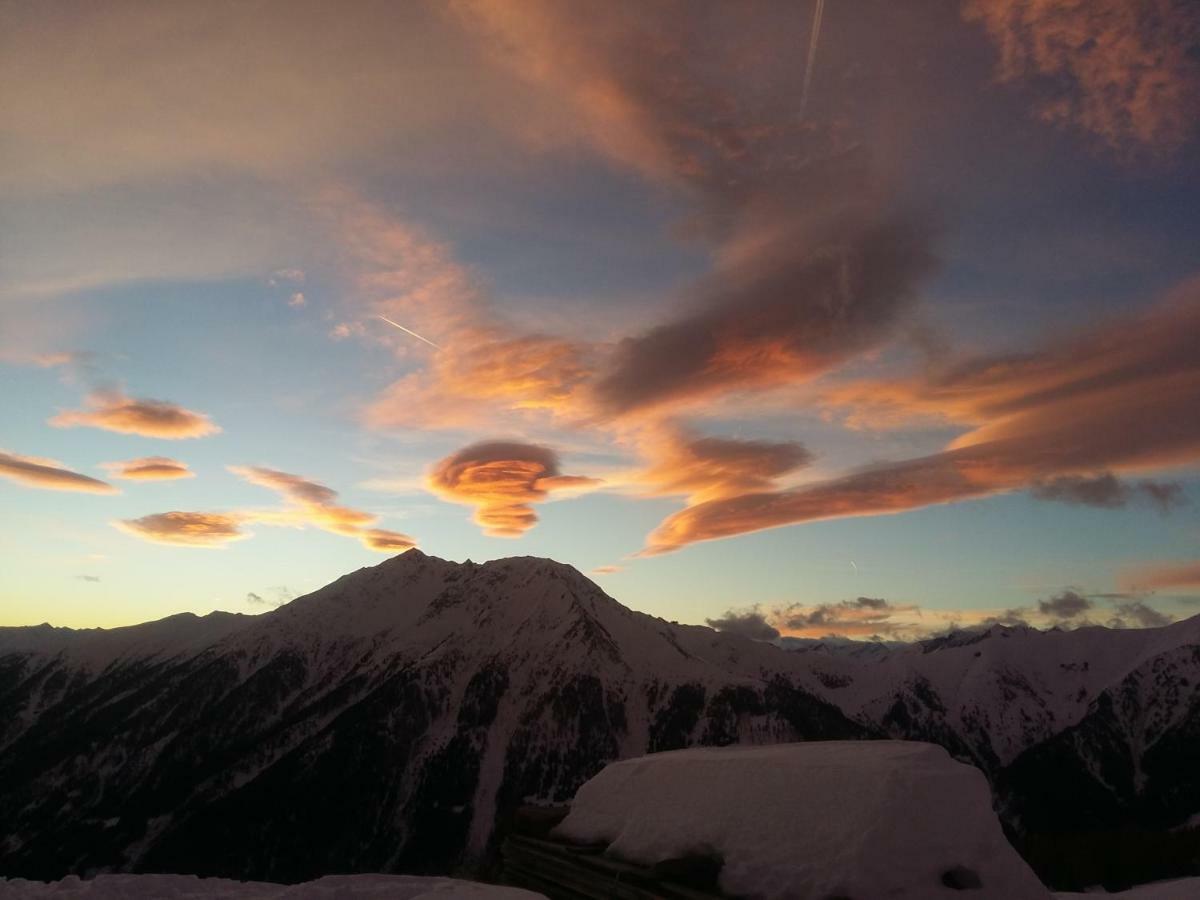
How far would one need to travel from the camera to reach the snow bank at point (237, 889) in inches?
478

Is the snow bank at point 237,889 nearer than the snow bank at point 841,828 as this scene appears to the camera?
No

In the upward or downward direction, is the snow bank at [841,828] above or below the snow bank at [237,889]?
above

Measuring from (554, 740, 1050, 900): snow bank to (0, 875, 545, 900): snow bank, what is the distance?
2633 millimetres

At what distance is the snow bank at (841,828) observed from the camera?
8.98 meters

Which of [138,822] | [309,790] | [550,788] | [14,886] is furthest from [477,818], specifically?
[14,886]

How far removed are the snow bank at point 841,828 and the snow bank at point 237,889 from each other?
263 cm

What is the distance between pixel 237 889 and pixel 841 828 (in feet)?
39.2

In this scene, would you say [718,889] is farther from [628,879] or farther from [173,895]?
[173,895]

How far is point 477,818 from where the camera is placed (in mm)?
186875

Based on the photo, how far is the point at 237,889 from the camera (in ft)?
49.0

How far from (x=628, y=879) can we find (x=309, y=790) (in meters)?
209

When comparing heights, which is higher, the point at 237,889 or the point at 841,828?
the point at 841,828

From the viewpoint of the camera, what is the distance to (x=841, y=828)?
30.7ft

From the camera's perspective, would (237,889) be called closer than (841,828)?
No
